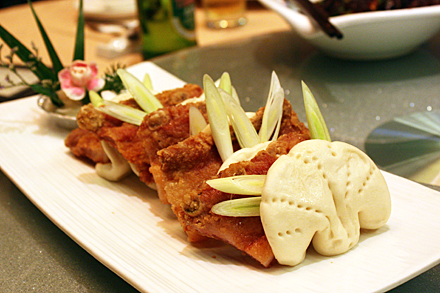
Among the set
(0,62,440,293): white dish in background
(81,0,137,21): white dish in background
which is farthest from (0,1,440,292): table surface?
(81,0,137,21): white dish in background

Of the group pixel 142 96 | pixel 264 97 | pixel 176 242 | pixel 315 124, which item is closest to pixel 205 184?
pixel 176 242

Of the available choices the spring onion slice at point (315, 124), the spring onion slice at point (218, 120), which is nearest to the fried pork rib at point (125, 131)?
the spring onion slice at point (218, 120)

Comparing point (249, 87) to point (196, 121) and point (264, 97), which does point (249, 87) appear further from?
point (196, 121)

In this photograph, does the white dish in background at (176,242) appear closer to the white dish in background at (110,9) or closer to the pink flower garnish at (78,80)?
the pink flower garnish at (78,80)

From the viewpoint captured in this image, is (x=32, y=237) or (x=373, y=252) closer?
(x=373, y=252)

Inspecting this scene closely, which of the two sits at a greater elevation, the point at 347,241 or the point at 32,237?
the point at 347,241

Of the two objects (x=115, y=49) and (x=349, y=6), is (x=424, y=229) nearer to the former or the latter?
(x=349, y=6)

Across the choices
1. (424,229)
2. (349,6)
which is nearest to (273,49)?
(349,6)
